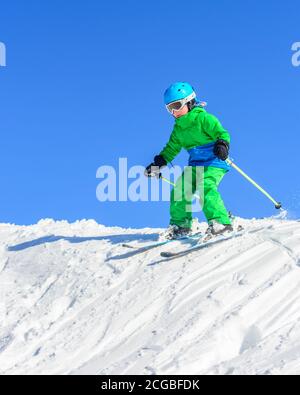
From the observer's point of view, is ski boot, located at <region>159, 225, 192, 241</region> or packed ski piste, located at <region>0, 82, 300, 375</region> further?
ski boot, located at <region>159, 225, 192, 241</region>

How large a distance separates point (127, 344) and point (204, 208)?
282 centimetres

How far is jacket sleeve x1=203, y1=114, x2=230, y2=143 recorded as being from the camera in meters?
8.84

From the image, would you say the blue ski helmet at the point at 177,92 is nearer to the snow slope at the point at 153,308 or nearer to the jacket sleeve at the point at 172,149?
the jacket sleeve at the point at 172,149

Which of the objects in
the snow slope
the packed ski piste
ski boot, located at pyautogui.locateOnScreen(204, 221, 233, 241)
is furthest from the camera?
ski boot, located at pyautogui.locateOnScreen(204, 221, 233, 241)

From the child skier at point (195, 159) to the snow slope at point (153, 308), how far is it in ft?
1.61

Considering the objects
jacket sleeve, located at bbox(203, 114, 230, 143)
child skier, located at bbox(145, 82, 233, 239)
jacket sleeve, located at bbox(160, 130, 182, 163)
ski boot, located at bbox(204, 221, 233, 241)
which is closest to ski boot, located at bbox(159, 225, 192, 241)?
child skier, located at bbox(145, 82, 233, 239)

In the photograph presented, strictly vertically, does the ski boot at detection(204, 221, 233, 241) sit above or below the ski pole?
below

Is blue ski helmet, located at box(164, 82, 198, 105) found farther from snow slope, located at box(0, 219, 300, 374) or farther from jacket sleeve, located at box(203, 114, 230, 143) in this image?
snow slope, located at box(0, 219, 300, 374)

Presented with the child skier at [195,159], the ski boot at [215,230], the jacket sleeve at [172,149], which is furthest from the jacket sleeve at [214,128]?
the ski boot at [215,230]

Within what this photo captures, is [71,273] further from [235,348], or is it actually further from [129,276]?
[235,348]

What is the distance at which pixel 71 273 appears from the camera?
8.82 m
